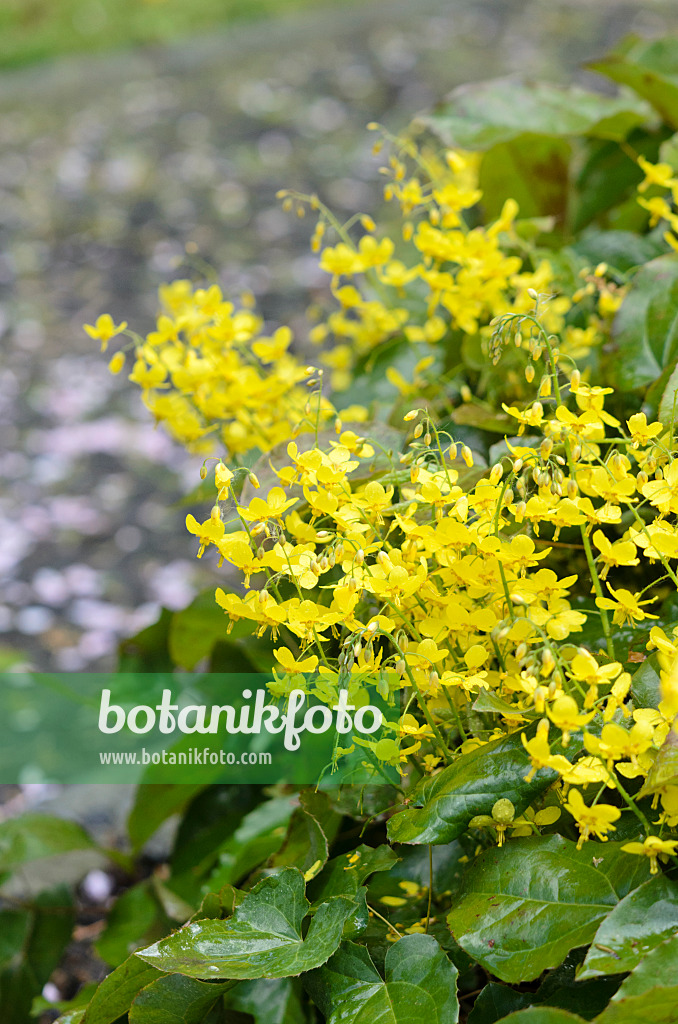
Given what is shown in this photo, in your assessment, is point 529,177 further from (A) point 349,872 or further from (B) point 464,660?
(A) point 349,872

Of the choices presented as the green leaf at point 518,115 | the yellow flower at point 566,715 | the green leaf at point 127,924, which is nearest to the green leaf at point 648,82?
the green leaf at point 518,115

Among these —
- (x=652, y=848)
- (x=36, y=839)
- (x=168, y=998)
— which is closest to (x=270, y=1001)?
(x=168, y=998)

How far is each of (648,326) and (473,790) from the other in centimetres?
55

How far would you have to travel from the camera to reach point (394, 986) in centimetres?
67

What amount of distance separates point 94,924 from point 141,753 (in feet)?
0.86

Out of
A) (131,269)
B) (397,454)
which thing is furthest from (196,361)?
(131,269)

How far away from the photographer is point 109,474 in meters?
2.73

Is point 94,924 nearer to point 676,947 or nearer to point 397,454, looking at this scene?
point 397,454

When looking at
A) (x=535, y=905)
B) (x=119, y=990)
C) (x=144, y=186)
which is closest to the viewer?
(x=535, y=905)

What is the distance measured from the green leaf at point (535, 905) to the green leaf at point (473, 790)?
0.13ft

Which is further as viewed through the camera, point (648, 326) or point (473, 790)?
point (648, 326)

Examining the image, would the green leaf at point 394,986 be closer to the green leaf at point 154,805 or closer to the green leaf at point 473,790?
the green leaf at point 473,790

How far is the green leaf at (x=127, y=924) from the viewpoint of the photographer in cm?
114

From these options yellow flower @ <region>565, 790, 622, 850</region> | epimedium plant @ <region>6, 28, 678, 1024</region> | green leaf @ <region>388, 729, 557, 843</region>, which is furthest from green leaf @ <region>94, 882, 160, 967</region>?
yellow flower @ <region>565, 790, 622, 850</region>
